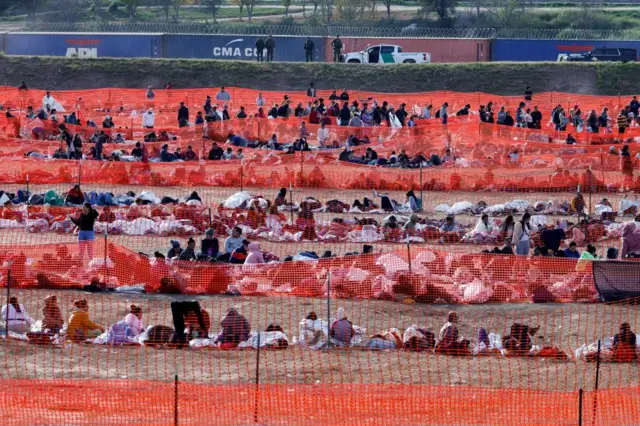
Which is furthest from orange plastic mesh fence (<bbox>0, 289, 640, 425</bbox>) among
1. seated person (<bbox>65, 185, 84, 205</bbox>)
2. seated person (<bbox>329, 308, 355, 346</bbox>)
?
seated person (<bbox>65, 185, 84, 205</bbox>)

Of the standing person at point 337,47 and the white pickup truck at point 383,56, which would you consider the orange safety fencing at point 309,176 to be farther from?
the white pickup truck at point 383,56

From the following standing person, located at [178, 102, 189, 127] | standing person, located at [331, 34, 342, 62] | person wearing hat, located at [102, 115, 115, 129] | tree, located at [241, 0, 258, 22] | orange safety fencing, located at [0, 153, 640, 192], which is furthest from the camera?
tree, located at [241, 0, 258, 22]

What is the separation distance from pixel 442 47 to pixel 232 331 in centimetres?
4414

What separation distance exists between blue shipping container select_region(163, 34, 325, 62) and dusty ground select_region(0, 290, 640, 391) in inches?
1625

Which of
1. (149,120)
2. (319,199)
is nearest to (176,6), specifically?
(149,120)

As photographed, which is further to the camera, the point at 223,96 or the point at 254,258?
the point at 223,96

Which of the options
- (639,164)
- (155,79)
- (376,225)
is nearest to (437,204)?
(376,225)

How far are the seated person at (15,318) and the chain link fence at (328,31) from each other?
163 ft

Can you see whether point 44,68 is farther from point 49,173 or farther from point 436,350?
point 436,350

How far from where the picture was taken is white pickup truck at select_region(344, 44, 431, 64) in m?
58.0

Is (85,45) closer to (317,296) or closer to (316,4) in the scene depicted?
(316,4)

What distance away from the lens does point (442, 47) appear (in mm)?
60188

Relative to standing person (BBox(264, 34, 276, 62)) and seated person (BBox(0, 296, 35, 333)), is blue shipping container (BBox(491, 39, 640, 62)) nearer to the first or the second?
standing person (BBox(264, 34, 276, 62))

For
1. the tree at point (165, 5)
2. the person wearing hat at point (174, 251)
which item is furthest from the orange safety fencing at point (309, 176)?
the tree at point (165, 5)
